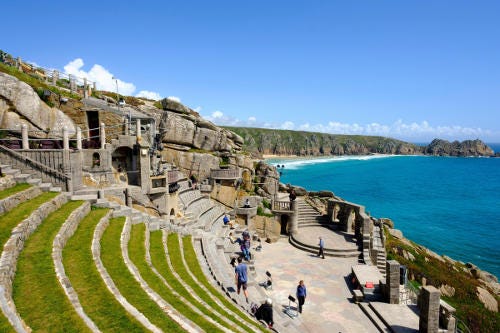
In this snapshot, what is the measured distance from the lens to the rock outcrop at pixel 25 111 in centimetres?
2105

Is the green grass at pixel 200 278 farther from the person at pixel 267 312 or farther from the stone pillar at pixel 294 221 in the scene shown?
the stone pillar at pixel 294 221

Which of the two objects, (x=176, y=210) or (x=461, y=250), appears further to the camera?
(x=461, y=250)

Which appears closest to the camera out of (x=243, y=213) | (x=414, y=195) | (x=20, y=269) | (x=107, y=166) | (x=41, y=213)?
(x=20, y=269)

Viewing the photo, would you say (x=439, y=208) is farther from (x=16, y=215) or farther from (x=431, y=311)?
(x=16, y=215)

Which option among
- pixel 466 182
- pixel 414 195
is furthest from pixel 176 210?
pixel 466 182

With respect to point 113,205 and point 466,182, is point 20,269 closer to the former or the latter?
point 113,205

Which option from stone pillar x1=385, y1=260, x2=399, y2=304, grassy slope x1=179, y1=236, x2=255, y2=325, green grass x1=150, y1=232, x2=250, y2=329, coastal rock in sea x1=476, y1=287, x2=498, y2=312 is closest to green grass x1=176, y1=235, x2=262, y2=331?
grassy slope x1=179, y1=236, x2=255, y2=325

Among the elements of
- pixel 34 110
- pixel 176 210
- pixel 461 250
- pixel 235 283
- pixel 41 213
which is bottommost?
pixel 461 250

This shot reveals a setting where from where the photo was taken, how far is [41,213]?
12320 mm

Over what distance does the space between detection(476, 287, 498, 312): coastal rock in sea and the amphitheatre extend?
8.04 m

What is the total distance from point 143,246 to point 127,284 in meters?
4.16

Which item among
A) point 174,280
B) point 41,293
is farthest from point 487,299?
point 41,293

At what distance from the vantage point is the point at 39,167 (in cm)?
1648

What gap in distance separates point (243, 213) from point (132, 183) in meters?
12.2
